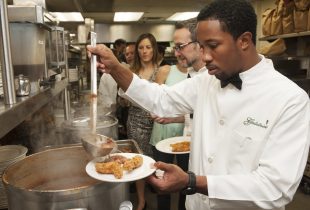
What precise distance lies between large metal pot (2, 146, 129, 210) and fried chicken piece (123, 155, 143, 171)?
0.26ft

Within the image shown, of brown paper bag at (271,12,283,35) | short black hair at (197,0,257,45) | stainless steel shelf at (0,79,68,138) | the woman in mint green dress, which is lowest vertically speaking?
the woman in mint green dress

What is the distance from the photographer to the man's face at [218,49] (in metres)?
1.08

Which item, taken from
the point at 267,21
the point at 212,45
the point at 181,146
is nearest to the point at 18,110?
the point at 212,45

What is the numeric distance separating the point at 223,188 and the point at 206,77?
58 centimetres

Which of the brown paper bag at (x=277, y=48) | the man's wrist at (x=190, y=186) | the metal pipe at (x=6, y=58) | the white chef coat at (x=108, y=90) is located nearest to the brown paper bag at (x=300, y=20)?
the brown paper bag at (x=277, y=48)

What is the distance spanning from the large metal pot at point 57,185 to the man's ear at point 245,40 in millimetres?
711

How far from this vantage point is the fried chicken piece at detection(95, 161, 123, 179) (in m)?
1.06

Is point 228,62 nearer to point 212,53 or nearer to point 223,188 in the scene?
point 212,53

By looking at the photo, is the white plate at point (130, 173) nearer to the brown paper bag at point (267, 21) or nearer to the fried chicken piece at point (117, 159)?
the fried chicken piece at point (117, 159)

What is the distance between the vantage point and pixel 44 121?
2.06 metres

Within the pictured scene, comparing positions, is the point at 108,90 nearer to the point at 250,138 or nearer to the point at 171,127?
the point at 171,127

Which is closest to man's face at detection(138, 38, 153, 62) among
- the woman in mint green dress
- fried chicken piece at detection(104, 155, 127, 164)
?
the woman in mint green dress

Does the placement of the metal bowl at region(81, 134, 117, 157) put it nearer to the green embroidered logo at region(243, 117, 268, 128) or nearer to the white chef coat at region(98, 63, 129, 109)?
the green embroidered logo at region(243, 117, 268, 128)

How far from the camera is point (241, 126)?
1.15 m
